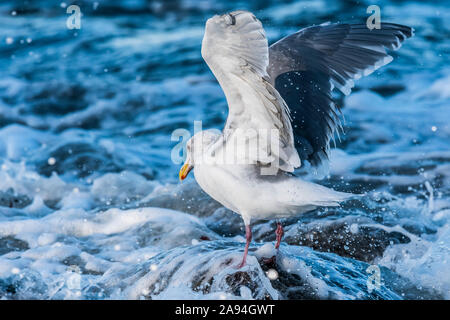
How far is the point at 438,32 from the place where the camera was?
11742 millimetres

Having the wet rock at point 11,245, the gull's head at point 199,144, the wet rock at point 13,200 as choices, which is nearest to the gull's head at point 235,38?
the gull's head at point 199,144

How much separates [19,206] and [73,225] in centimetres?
98

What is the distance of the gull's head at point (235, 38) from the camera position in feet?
11.0

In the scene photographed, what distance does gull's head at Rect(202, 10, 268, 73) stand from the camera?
11.0 ft

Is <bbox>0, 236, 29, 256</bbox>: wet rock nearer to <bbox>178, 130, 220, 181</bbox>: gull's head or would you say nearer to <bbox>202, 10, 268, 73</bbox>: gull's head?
<bbox>178, 130, 220, 181</bbox>: gull's head

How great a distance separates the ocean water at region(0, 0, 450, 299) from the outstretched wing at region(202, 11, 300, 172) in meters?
0.69

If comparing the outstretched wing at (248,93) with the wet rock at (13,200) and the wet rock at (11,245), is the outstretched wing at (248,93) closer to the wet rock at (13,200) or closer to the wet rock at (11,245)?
the wet rock at (11,245)

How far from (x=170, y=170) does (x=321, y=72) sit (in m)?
3.59

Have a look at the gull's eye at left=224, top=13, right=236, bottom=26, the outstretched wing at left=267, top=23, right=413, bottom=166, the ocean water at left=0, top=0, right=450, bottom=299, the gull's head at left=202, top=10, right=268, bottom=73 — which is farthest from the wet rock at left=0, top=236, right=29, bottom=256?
the gull's eye at left=224, top=13, right=236, bottom=26

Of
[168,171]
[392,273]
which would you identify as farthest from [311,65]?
[168,171]

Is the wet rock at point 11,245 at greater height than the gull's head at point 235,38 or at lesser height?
lesser

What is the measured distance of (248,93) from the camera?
3.65 metres
